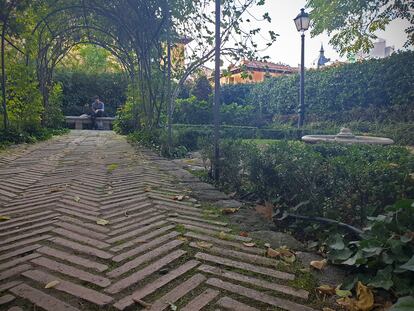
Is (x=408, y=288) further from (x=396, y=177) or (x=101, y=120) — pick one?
(x=101, y=120)

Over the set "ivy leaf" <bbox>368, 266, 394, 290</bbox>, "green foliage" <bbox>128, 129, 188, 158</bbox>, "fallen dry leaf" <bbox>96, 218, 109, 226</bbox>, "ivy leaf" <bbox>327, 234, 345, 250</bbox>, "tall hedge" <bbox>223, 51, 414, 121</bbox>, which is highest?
"tall hedge" <bbox>223, 51, 414, 121</bbox>

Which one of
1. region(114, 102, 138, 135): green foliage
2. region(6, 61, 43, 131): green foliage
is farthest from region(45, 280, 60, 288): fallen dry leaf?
region(114, 102, 138, 135): green foliage

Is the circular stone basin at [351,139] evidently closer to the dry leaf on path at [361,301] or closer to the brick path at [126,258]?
the brick path at [126,258]

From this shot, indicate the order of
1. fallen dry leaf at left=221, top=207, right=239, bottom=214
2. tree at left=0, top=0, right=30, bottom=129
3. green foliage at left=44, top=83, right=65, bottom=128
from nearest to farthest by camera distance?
fallen dry leaf at left=221, top=207, right=239, bottom=214 → tree at left=0, top=0, right=30, bottom=129 → green foliage at left=44, top=83, right=65, bottom=128

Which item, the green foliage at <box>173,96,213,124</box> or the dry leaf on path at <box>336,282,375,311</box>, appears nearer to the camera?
the dry leaf on path at <box>336,282,375,311</box>

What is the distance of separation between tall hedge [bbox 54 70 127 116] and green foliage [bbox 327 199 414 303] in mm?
15633

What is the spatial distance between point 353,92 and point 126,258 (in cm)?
1212

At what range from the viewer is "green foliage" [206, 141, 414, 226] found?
197 cm

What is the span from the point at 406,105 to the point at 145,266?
10992 millimetres

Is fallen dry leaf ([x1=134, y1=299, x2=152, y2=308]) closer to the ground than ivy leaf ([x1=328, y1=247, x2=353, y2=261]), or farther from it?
closer to the ground

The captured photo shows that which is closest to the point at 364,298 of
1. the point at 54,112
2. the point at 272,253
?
the point at 272,253

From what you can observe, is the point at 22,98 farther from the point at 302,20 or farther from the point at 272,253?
the point at 272,253

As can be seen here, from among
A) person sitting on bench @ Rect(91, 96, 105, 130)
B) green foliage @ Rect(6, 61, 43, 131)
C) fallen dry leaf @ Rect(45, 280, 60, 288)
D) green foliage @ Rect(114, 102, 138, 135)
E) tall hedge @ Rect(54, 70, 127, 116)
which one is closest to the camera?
fallen dry leaf @ Rect(45, 280, 60, 288)

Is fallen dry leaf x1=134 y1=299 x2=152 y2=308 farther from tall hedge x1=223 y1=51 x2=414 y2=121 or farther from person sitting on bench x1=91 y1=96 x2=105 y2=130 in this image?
person sitting on bench x1=91 y1=96 x2=105 y2=130
